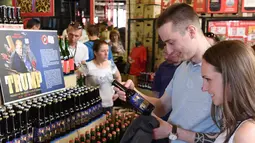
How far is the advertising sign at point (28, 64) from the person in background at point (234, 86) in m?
1.31

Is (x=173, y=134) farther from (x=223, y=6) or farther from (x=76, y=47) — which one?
(x=223, y=6)

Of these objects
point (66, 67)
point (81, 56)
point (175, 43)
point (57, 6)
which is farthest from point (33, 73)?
point (57, 6)

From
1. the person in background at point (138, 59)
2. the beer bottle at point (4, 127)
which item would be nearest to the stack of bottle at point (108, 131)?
the beer bottle at point (4, 127)

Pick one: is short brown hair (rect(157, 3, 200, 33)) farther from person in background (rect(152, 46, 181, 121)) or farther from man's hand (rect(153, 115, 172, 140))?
person in background (rect(152, 46, 181, 121))

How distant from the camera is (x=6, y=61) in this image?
198 cm

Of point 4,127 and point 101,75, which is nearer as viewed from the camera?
point 4,127

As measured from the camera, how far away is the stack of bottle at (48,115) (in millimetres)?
1703

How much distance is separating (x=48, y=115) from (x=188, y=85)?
36.0 inches

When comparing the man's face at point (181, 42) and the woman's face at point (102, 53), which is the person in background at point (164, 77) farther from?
the woman's face at point (102, 53)

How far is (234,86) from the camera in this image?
1.17 meters

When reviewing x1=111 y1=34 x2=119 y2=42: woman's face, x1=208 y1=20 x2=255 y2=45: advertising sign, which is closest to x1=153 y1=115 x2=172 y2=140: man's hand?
x1=208 y1=20 x2=255 y2=45: advertising sign

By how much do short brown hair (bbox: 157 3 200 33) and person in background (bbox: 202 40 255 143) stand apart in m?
0.45

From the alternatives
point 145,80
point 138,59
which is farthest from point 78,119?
point 138,59

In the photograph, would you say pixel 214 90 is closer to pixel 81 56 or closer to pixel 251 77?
pixel 251 77
